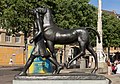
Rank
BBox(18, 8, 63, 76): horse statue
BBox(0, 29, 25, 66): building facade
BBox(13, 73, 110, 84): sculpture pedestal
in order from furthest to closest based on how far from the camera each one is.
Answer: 1. BBox(0, 29, 25, 66): building facade
2. BBox(18, 8, 63, 76): horse statue
3. BBox(13, 73, 110, 84): sculpture pedestal

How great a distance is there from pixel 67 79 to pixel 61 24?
24.5 m

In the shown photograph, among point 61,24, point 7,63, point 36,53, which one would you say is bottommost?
point 7,63

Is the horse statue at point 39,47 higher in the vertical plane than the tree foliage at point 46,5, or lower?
lower

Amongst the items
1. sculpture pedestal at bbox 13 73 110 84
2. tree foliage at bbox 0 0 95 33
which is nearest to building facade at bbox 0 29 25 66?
tree foliage at bbox 0 0 95 33

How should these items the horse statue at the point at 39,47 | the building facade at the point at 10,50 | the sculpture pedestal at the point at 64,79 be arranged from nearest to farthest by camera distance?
1. the sculpture pedestal at the point at 64,79
2. the horse statue at the point at 39,47
3. the building facade at the point at 10,50

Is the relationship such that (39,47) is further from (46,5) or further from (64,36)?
(46,5)

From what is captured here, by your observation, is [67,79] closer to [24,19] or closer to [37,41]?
[37,41]

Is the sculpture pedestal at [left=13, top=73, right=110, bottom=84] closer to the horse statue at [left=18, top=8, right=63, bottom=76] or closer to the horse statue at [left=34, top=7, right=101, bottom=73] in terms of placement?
the horse statue at [left=18, top=8, right=63, bottom=76]

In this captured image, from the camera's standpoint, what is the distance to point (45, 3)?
30766 mm

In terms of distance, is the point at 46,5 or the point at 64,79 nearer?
the point at 64,79

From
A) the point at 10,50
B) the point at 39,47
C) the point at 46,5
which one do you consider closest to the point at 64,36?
the point at 39,47

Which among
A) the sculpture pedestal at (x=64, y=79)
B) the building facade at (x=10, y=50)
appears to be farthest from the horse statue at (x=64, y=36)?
the building facade at (x=10, y=50)

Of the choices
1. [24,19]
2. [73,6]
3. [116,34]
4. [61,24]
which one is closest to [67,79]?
[24,19]

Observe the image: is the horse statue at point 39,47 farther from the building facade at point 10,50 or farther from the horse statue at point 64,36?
the building facade at point 10,50
